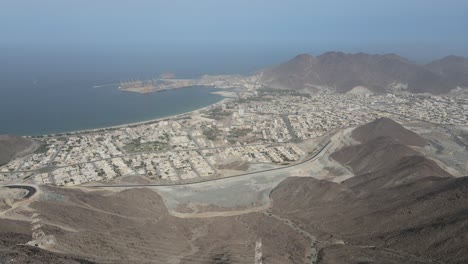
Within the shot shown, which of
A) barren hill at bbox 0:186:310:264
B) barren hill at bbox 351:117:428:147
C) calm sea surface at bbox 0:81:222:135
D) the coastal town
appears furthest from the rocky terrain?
calm sea surface at bbox 0:81:222:135

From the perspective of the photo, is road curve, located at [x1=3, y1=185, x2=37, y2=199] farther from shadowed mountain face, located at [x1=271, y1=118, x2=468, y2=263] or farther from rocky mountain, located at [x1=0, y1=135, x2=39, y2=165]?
shadowed mountain face, located at [x1=271, y1=118, x2=468, y2=263]

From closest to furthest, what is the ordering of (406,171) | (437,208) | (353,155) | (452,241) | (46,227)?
(452,241), (46,227), (437,208), (406,171), (353,155)

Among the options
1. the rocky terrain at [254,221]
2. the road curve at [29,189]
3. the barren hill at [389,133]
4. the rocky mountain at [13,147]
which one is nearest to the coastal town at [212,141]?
the rocky mountain at [13,147]

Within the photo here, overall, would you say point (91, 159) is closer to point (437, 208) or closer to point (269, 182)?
point (269, 182)

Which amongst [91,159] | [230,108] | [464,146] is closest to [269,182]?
[91,159]

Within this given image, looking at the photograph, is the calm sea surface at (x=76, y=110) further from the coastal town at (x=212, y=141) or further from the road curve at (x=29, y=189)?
the road curve at (x=29, y=189)

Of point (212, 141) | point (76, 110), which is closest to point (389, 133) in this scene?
point (212, 141)
